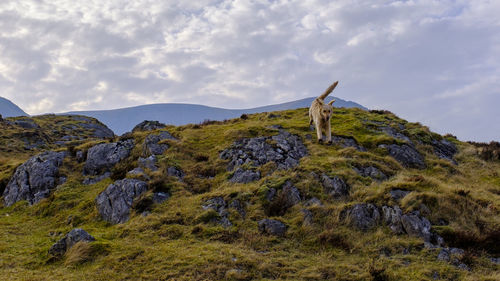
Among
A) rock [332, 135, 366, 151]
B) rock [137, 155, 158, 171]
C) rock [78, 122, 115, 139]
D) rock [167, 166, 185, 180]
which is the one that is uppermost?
rock [78, 122, 115, 139]

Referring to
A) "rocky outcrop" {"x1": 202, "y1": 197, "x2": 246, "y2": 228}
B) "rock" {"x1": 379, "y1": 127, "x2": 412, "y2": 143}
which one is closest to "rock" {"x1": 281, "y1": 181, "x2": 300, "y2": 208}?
"rocky outcrop" {"x1": 202, "y1": 197, "x2": 246, "y2": 228}

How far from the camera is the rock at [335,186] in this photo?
13.2 metres

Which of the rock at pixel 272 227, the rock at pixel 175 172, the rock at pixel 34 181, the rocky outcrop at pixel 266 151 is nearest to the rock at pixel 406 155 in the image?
the rocky outcrop at pixel 266 151

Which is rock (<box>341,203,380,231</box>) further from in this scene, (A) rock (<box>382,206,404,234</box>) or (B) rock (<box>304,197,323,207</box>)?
(B) rock (<box>304,197,323,207</box>)

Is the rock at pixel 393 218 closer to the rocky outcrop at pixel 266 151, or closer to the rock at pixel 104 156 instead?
the rocky outcrop at pixel 266 151

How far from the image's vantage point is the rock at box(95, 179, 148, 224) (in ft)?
42.8

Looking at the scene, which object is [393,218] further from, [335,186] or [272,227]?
[272,227]

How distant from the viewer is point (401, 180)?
13.9 m

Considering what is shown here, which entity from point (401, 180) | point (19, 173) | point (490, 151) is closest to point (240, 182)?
point (401, 180)

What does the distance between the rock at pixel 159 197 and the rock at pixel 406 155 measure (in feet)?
46.1

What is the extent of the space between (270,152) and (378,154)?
7.11 metres

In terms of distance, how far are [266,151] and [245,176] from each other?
3.02 meters

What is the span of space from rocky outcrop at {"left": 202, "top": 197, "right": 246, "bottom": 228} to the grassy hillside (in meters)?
0.21

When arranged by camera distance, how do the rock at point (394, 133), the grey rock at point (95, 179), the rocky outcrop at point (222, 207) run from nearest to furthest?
the rocky outcrop at point (222, 207), the grey rock at point (95, 179), the rock at point (394, 133)
